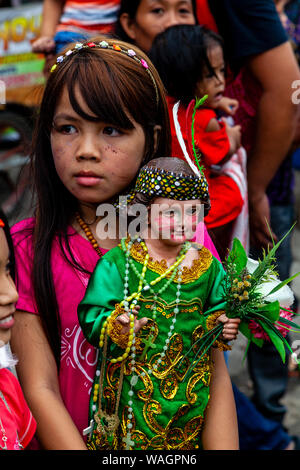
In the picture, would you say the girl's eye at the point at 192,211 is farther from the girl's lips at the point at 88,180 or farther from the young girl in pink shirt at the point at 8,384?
the young girl in pink shirt at the point at 8,384

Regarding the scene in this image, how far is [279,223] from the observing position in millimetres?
3467

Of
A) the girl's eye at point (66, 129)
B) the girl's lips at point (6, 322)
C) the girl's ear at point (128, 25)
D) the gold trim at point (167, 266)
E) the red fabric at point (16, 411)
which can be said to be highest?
the girl's ear at point (128, 25)

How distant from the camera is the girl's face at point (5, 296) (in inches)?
60.2

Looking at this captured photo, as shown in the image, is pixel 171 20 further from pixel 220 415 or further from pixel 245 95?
pixel 220 415

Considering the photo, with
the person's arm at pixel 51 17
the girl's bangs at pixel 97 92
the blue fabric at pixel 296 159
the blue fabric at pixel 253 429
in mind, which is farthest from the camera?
the blue fabric at pixel 296 159

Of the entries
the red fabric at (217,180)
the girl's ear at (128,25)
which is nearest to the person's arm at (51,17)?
the girl's ear at (128,25)

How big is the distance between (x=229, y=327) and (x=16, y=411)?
613mm

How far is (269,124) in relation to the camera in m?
2.93

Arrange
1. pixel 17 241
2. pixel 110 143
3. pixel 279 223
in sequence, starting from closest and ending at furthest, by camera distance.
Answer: pixel 110 143, pixel 17 241, pixel 279 223

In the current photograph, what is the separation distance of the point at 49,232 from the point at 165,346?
50 centimetres

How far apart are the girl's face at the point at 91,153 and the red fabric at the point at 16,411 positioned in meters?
0.55

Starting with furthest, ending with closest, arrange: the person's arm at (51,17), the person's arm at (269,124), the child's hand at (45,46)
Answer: the person's arm at (51,17), the child's hand at (45,46), the person's arm at (269,124)

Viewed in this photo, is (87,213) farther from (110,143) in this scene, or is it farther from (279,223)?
(279,223)
